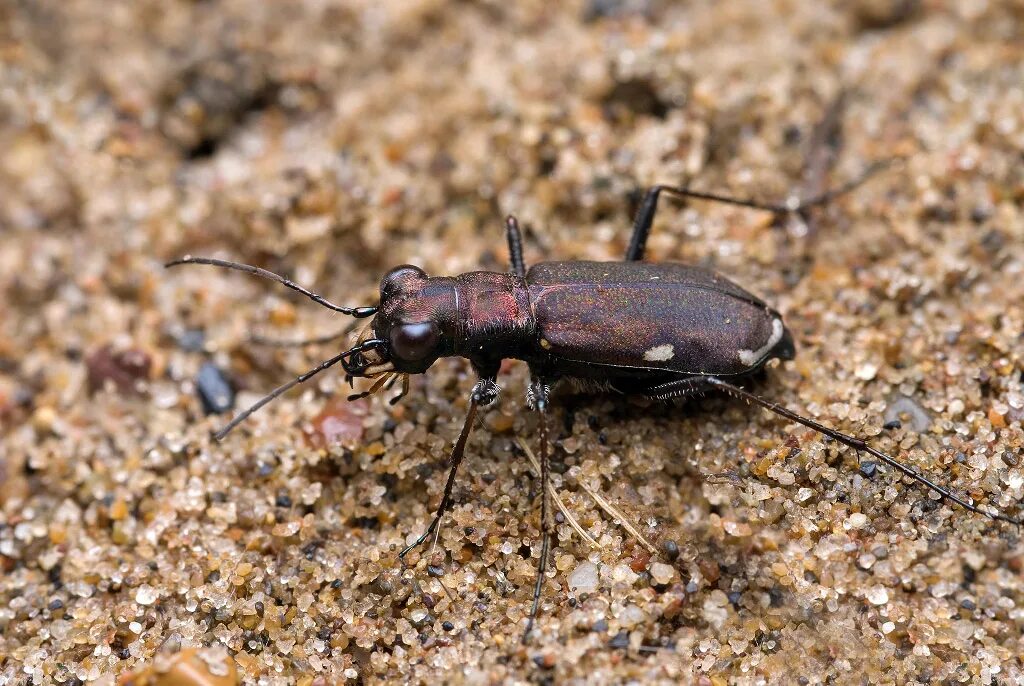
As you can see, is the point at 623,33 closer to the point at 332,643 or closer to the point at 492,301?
the point at 492,301

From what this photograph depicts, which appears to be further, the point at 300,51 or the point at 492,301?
the point at 300,51

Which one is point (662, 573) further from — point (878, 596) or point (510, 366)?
point (510, 366)

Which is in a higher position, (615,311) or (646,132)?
(646,132)

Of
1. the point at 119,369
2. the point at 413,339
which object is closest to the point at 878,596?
the point at 413,339

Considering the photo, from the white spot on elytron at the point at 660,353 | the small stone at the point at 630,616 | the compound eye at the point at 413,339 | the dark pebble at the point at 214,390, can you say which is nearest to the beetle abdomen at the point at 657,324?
the white spot on elytron at the point at 660,353

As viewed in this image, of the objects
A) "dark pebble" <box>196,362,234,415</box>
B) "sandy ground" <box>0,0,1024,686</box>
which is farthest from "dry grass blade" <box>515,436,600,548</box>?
"dark pebble" <box>196,362,234,415</box>

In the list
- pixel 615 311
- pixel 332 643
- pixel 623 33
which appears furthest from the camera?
pixel 623 33

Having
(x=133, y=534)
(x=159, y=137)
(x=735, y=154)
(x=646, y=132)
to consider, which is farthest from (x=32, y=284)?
(x=735, y=154)
